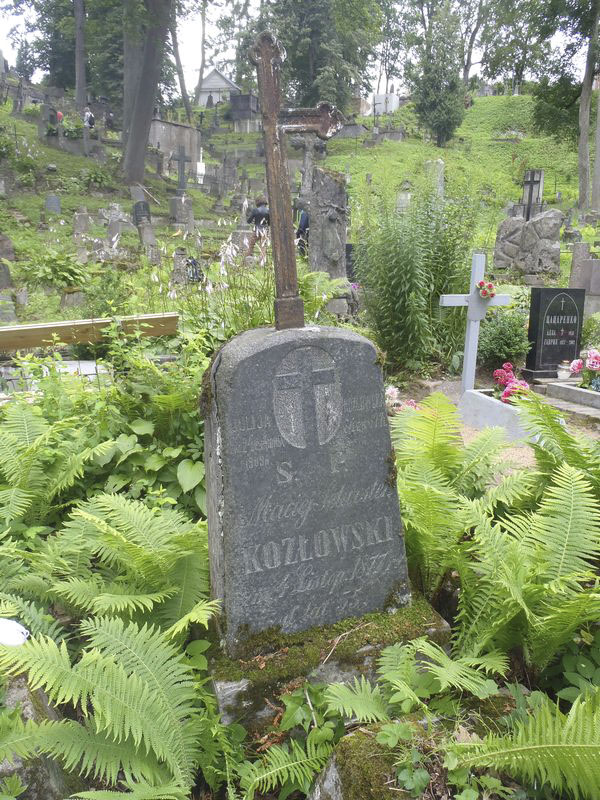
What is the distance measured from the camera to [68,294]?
10.1 meters

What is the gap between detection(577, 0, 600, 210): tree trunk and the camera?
1071 inches

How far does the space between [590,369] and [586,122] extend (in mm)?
25935

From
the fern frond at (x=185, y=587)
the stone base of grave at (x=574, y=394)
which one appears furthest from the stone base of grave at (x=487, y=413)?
the fern frond at (x=185, y=587)

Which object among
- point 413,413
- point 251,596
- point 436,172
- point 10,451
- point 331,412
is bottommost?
point 251,596

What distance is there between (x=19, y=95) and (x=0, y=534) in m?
40.6

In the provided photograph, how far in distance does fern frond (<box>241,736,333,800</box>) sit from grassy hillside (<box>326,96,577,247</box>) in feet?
92.4

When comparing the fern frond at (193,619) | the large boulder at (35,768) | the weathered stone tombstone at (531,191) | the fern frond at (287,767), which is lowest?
the fern frond at (287,767)

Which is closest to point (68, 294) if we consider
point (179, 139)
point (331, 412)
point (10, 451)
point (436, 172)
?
point (436, 172)

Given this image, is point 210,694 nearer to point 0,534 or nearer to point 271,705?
point 271,705

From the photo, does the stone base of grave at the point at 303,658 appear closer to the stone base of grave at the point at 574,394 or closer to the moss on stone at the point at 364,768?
the moss on stone at the point at 364,768

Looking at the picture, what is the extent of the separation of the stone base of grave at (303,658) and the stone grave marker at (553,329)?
6369 millimetres

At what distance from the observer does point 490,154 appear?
40906 millimetres

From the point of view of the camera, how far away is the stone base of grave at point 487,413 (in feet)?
18.6

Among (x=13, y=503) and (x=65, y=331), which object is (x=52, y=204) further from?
(x=13, y=503)
